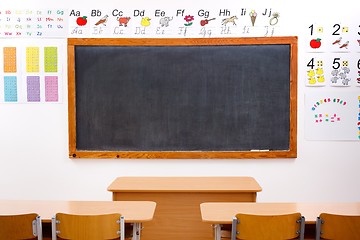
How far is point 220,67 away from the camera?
15.1 ft

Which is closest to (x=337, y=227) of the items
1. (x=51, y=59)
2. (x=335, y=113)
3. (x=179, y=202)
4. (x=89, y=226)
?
(x=179, y=202)

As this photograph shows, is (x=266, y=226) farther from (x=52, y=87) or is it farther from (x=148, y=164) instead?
(x=52, y=87)

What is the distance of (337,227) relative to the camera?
97.4 inches

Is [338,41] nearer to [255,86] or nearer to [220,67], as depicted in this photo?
[255,86]

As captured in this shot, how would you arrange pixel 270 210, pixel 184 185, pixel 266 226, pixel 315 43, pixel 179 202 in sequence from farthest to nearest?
1. pixel 315 43
2. pixel 184 185
3. pixel 179 202
4. pixel 270 210
5. pixel 266 226

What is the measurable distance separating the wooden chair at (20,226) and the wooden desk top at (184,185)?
3.12 feet

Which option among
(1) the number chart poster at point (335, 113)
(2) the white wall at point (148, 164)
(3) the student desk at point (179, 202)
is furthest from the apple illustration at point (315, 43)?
(3) the student desk at point (179, 202)

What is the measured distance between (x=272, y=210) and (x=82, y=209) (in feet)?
4.17

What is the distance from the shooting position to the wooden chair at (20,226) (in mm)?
2473

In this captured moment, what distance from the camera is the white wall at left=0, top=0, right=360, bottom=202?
15.0 ft

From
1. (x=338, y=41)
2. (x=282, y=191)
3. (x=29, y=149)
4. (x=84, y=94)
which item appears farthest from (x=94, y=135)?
(x=338, y=41)

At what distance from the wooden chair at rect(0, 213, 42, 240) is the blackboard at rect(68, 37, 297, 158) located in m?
2.12

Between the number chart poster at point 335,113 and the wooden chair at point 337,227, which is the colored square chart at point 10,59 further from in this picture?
the wooden chair at point 337,227

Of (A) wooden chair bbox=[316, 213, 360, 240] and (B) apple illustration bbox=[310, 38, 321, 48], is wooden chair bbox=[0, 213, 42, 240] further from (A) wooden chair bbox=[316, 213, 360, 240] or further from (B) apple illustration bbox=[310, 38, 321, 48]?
(B) apple illustration bbox=[310, 38, 321, 48]
